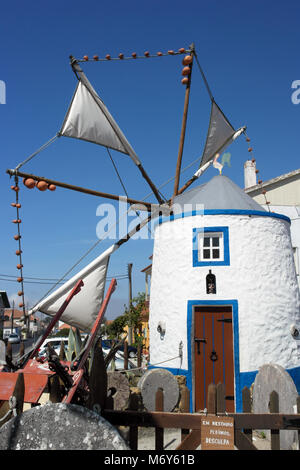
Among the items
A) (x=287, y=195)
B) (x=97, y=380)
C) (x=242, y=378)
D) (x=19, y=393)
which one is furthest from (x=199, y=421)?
(x=287, y=195)

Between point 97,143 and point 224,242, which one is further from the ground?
point 97,143

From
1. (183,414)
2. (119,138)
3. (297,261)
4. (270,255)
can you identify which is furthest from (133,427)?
(297,261)

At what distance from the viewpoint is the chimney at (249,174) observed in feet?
78.4

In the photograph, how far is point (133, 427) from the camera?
4.44 meters

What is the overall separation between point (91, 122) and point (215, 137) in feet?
17.0

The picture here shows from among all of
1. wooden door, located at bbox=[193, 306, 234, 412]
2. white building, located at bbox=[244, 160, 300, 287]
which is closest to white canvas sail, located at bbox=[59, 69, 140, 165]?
wooden door, located at bbox=[193, 306, 234, 412]

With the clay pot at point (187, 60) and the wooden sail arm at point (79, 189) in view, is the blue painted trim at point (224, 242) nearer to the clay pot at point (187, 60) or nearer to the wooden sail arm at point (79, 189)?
the wooden sail arm at point (79, 189)

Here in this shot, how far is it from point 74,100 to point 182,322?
6.26 metres

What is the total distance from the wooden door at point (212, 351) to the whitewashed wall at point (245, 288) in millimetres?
271

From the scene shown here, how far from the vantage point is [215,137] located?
13992 millimetres

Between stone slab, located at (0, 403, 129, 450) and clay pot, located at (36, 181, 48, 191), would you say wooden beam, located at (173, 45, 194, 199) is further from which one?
stone slab, located at (0, 403, 129, 450)

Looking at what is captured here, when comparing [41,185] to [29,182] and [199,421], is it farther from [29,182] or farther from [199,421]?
[199,421]

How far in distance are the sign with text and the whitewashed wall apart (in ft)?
16.2

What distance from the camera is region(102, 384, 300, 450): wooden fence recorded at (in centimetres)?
428
